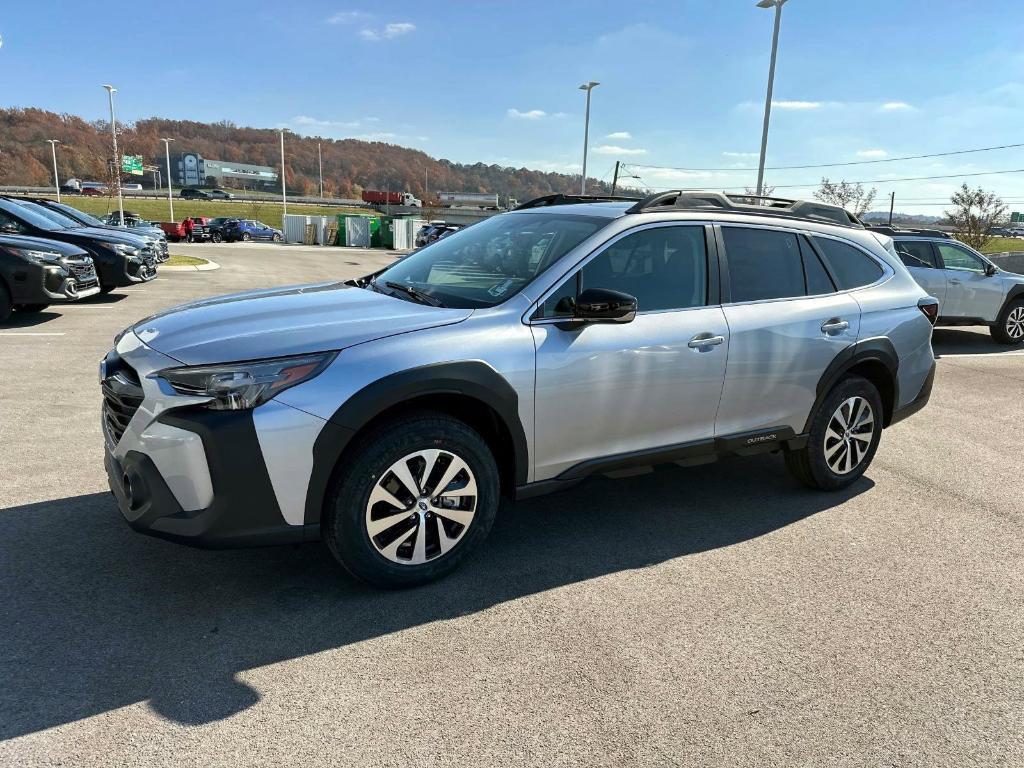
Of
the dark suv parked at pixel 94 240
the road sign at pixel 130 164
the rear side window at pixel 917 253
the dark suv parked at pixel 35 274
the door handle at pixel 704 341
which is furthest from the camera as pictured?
the road sign at pixel 130 164

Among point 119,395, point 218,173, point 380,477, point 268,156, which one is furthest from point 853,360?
point 268,156

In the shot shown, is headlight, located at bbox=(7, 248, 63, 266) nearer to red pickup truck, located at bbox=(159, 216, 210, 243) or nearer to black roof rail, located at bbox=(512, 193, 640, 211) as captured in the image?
black roof rail, located at bbox=(512, 193, 640, 211)

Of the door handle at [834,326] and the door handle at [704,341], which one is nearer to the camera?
the door handle at [704,341]

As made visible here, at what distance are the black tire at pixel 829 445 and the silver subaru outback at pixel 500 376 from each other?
0.02 meters

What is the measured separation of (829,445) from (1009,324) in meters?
9.37

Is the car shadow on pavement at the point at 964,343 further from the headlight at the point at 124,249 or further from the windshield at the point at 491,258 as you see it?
the headlight at the point at 124,249

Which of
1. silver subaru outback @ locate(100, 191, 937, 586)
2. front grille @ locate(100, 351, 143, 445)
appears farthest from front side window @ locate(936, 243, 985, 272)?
front grille @ locate(100, 351, 143, 445)

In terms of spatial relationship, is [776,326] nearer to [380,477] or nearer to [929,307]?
[929,307]

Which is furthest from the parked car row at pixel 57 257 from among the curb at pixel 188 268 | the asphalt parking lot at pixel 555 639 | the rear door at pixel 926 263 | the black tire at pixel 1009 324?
the black tire at pixel 1009 324

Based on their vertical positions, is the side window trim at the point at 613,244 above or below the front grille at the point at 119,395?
above

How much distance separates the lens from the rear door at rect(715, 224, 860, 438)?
4172 mm

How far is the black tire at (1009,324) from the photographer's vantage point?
38.8 ft

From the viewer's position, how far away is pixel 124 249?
13.3 metres

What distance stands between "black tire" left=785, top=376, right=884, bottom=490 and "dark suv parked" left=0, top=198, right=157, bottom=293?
38.9ft
